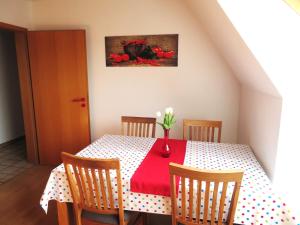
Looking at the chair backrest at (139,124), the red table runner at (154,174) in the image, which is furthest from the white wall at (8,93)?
the red table runner at (154,174)

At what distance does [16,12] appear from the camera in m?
2.86

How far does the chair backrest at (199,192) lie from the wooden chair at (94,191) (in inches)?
13.8

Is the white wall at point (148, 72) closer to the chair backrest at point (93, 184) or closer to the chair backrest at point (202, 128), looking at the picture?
the chair backrest at point (202, 128)

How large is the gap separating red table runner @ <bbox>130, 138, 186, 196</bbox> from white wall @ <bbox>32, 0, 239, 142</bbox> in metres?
1.13

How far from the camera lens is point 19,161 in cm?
339

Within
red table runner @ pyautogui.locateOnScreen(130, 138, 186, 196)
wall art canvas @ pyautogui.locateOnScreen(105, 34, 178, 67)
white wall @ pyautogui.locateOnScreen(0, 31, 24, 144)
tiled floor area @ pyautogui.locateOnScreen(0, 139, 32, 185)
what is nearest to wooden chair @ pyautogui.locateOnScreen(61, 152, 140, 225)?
red table runner @ pyautogui.locateOnScreen(130, 138, 186, 196)

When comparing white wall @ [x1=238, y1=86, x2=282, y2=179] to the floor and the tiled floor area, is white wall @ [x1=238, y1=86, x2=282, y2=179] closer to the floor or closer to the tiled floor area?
the floor

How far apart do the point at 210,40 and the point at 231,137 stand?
4.14 feet

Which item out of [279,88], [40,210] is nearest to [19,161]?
[40,210]

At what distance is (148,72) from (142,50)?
0.97 ft

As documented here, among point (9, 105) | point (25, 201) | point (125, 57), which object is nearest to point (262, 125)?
point (125, 57)

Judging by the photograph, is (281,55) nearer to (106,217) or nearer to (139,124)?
(106,217)

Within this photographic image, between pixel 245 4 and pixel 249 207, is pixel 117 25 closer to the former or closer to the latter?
pixel 245 4

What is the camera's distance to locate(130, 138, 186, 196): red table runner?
54.1 inches
